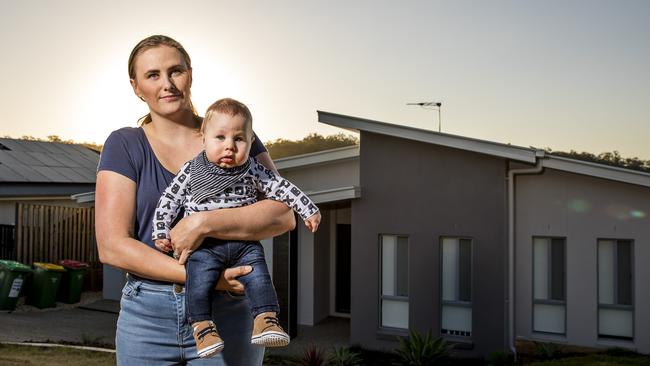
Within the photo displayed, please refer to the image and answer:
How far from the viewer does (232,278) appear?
8.21 feet

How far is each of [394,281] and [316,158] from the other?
322 cm

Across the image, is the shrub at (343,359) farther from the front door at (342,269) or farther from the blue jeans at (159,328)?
the blue jeans at (159,328)

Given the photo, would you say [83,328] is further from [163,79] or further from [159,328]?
[163,79]

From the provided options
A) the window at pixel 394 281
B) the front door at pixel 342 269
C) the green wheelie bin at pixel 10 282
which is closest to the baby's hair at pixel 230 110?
the window at pixel 394 281

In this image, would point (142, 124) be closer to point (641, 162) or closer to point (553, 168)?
point (553, 168)

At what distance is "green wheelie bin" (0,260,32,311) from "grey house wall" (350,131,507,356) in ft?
24.5

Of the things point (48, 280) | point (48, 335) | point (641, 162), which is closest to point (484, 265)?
point (48, 335)

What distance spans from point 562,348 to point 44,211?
44.7ft

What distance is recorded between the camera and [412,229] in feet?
43.5

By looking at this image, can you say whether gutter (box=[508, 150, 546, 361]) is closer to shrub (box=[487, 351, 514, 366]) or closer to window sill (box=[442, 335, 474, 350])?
shrub (box=[487, 351, 514, 366])

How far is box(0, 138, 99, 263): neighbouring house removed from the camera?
18.6 meters

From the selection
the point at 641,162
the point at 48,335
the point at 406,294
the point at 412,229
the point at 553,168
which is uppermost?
the point at 641,162

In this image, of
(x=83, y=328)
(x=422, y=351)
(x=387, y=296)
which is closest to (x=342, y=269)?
(x=387, y=296)

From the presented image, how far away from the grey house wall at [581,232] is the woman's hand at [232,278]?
10.8m
